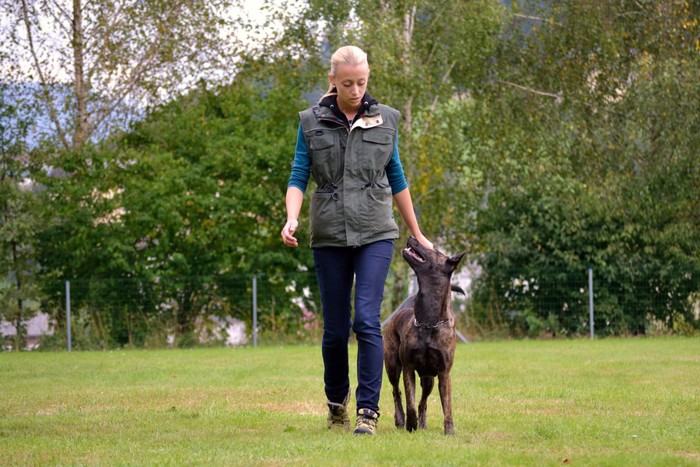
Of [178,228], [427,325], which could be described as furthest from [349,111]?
[178,228]

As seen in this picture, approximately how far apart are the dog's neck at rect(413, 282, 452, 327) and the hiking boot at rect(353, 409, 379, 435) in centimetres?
58

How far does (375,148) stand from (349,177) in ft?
0.74

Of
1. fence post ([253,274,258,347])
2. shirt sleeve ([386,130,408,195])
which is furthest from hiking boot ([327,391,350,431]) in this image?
fence post ([253,274,258,347])

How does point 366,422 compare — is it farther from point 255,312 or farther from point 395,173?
point 255,312

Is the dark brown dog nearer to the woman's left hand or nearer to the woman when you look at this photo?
the woman's left hand

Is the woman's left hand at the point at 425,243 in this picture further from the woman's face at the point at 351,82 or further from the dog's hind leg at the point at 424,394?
the woman's face at the point at 351,82

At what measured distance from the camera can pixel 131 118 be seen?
23016 millimetres

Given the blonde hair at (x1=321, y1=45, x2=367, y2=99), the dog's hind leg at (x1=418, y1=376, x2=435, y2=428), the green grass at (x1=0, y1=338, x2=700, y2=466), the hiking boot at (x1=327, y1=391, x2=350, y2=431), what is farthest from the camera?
the hiking boot at (x1=327, y1=391, x2=350, y2=431)

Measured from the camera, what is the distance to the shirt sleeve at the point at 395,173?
645 cm

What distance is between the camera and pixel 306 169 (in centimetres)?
649

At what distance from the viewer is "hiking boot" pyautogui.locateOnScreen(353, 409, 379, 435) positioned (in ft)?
19.9

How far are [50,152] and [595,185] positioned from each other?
1051cm

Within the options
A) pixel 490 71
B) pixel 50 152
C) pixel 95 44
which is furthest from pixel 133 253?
pixel 490 71

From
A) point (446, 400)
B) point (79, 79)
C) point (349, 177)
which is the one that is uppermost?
point (79, 79)
